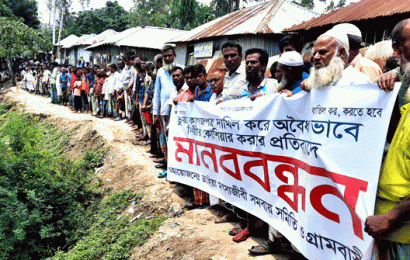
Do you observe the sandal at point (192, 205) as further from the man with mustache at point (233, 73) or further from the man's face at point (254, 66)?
the man's face at point (254, 66)

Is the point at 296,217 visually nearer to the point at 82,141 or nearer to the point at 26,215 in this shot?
the point at 26,215

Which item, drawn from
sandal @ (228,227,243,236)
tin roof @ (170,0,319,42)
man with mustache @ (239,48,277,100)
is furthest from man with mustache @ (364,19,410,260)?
tin roof @ (170,0,319,42)

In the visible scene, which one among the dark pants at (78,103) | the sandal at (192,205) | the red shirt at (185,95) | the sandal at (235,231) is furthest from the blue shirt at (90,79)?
the sandal at (235,231)

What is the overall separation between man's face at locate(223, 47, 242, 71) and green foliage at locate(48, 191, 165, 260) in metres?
2.40

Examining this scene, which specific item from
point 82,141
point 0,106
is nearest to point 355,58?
point 82,141

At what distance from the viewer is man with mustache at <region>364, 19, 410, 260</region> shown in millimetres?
1853

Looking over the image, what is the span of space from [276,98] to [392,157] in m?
1.32

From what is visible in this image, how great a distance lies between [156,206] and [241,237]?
2108 millimetres

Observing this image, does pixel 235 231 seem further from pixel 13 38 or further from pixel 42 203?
pixel 13 38

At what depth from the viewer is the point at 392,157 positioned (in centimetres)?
194

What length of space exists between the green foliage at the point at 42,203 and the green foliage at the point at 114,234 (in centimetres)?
61

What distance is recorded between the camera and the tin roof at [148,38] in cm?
2017

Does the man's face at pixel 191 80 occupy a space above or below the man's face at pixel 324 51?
below

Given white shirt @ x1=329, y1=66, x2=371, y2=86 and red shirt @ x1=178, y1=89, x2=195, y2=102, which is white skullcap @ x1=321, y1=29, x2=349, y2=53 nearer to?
white shirt @ x1=329, y1=66, x2=371, y2=86
